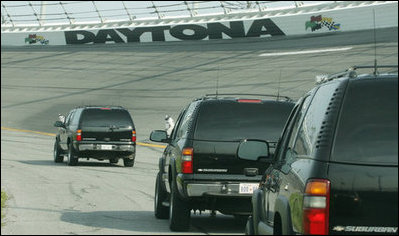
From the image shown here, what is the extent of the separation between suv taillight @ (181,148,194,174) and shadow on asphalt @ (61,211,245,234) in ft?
2.82

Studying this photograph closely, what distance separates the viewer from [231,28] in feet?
201

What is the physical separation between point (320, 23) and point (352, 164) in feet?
169

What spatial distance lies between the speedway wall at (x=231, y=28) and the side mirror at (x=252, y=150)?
Answer: 42.1 m

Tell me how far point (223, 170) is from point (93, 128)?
48.4 ft

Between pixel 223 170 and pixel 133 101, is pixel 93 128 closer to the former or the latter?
pixel 223 170

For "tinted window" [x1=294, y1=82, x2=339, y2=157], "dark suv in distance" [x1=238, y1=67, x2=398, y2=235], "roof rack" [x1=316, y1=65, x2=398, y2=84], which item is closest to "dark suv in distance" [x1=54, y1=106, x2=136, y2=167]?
"roof rack" [x1=316, y1=65, x2=398, y2=84]

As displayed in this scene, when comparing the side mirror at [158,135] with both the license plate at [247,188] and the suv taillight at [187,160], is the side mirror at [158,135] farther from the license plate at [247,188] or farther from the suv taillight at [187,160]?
the license plate at [247,188]

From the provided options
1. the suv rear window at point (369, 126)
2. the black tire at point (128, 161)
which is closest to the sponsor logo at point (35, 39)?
the black tire at point (128, 161)

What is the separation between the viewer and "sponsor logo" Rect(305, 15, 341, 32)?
54.8 metres

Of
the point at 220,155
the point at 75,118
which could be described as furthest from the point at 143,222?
the point at 75,118

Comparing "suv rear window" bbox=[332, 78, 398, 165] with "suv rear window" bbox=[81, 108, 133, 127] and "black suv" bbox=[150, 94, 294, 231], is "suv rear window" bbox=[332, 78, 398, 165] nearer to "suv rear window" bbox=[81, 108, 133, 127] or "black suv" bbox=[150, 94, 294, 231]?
"black suv" bbox=[150, 94, 294, 231]

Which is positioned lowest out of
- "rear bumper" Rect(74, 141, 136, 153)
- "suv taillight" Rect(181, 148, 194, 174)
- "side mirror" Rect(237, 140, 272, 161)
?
"rear bumper" Rect(74, 141, 136, 153)

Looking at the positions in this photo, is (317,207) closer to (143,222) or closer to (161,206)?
(143,222)

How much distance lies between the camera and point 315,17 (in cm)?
5584
